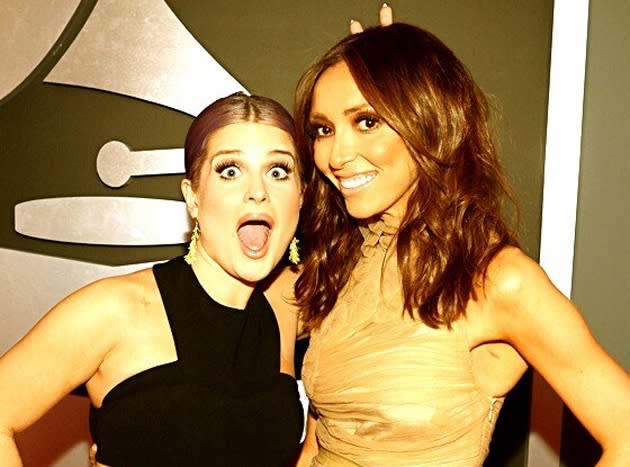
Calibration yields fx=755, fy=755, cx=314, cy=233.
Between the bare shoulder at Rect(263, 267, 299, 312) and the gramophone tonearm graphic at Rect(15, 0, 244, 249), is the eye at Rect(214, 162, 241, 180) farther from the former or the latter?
the gramophone tonearm graphic at Rect(15, 0, 244, 249)

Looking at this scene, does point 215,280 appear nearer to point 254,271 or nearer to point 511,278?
point 254,271

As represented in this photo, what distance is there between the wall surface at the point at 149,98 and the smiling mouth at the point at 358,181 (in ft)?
2.41

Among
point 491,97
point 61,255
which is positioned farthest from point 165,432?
point 491,97

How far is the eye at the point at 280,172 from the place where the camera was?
1678 mm

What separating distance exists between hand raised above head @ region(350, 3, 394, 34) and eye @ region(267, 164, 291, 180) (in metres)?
0.64

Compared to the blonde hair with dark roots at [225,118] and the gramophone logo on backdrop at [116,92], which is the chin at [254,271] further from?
the gramophone logo on backdrop at [116,92]

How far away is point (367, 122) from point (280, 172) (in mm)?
223

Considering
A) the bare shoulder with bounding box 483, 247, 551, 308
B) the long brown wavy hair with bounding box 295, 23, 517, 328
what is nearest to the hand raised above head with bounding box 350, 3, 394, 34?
the long brown wavy hair with bounding box 295, 23, 517, 328

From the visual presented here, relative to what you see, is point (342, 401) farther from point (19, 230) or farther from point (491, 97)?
point (19, 230)

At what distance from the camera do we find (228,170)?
5.38 ft

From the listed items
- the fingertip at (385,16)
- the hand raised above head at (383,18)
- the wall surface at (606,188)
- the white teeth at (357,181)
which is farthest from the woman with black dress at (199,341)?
the wall surface at (606,188)

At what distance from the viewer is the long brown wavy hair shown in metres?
1.62

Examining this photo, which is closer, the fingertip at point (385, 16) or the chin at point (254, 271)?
the chin at point (254, 271)

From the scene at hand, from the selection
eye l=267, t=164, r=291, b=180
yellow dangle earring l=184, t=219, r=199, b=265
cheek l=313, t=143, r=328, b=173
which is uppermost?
cheek l=313, t=143, r=328, b=173
